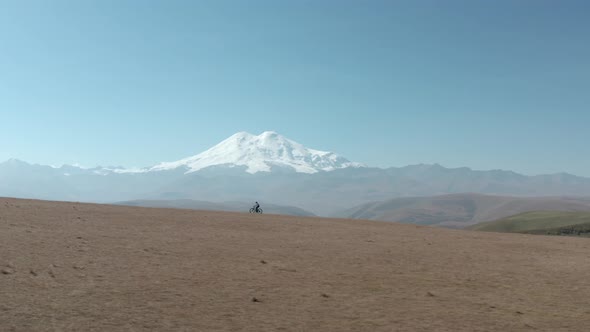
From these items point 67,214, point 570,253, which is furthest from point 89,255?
point 570,253

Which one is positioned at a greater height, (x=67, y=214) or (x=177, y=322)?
(x=67, y=214)

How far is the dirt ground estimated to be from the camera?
1348cm

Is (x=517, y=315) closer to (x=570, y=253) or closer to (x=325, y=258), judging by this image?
(x=325, y=258)

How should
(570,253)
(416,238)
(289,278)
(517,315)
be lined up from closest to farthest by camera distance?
(517,315)
(289,278)
(570,253)
(416,238)

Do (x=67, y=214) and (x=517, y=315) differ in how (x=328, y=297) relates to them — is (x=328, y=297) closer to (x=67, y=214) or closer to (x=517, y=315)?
(x=517, y=315)

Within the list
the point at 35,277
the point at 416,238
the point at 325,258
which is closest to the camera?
the point at 35,277

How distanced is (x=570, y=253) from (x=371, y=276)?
17.5 meters

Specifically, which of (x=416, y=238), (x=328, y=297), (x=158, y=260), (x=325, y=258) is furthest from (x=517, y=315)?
(x=416, y=238)

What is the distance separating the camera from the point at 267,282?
18219mm

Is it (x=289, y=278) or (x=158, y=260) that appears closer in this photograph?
(x=289, y=278)

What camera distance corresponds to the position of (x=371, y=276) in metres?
20.4

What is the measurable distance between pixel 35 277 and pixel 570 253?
30382 millimetres

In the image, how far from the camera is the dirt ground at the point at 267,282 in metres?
13.5

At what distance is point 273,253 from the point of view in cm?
2491
